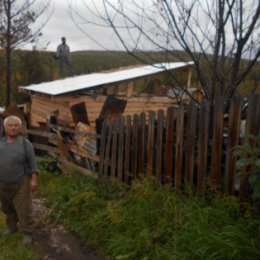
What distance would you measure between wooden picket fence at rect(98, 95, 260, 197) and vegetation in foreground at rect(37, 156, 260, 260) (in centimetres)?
23

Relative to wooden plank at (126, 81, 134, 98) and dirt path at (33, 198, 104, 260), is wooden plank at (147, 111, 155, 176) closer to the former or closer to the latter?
dirt path at (33, 198, 104, 260)

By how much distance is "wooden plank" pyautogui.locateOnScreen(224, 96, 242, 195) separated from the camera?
4168mm

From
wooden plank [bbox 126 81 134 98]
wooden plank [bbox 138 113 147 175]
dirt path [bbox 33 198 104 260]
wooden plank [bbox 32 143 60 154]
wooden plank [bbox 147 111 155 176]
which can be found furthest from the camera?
wooden plank [bbox 126 81 134 98]

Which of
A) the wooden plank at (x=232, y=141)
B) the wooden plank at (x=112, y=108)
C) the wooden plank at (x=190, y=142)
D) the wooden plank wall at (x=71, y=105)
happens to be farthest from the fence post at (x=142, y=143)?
the wooden plank at (x=112, y=108)

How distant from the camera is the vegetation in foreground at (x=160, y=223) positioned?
138 inches

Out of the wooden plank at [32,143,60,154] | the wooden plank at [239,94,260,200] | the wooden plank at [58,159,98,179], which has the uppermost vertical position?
the wooden plank at [239,94,260,200]

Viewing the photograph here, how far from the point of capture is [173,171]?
5.15 meters

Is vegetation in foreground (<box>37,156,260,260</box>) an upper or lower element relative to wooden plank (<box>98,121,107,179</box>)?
lower

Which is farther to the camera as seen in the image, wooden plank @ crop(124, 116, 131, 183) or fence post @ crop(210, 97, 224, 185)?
wooden plank @ crop(124, 116, 131, 183)

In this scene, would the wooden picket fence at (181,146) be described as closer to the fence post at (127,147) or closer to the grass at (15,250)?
the fence post at (127,147)

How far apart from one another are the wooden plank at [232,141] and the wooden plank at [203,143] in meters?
0.31

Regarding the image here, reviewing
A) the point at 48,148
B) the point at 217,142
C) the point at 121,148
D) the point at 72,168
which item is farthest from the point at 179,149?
the point at 48,148

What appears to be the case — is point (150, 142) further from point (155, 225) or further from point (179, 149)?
point (155, 225)

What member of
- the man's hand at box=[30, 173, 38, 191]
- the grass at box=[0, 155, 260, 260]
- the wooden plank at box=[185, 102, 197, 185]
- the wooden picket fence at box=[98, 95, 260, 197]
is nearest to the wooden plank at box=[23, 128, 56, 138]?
the wooden picket fence at box=[98, 95, 260, 197]
